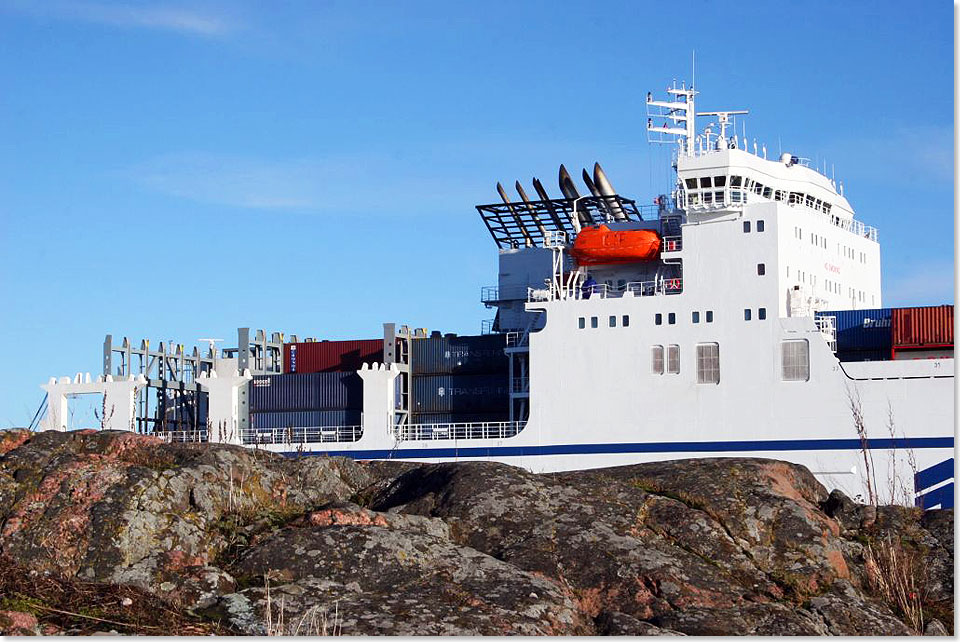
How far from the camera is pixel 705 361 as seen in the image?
38219mm

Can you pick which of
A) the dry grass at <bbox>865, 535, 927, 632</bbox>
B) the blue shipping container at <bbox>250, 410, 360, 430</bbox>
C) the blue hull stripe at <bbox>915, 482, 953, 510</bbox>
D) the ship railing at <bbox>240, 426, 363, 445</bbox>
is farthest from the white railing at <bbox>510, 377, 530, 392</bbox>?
the dry grass at <bbox>865, 535, 927, 632</bbox>

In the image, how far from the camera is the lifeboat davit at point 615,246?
1607 inches

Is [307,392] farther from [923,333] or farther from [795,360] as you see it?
[923,333]

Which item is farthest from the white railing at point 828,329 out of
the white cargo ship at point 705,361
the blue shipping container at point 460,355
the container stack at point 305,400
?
the container stack at point 305,400

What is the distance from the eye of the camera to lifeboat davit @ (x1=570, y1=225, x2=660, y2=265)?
40812mm

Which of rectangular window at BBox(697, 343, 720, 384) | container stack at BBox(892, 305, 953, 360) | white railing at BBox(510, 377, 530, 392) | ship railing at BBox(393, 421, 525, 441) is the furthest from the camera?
white railing at BBox(510, 377, 530, 392)

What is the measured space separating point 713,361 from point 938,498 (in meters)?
7.82

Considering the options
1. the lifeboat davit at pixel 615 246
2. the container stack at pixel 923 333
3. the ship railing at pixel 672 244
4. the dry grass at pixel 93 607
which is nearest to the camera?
the dry grass at pixel 93 607

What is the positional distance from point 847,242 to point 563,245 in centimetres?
1006

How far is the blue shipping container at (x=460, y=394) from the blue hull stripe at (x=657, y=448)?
3.41 meters

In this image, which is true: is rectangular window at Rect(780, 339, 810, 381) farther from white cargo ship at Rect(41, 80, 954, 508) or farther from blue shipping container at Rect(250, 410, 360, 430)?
blue shipping container at Rect(250, 410, 360, 430)

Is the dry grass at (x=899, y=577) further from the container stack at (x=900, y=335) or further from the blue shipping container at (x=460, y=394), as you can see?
the blue shipping container at (x=460, y=394)

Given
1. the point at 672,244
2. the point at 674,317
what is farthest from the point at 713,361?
the point at 672,244

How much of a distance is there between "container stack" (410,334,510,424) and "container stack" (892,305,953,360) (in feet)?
46.3
